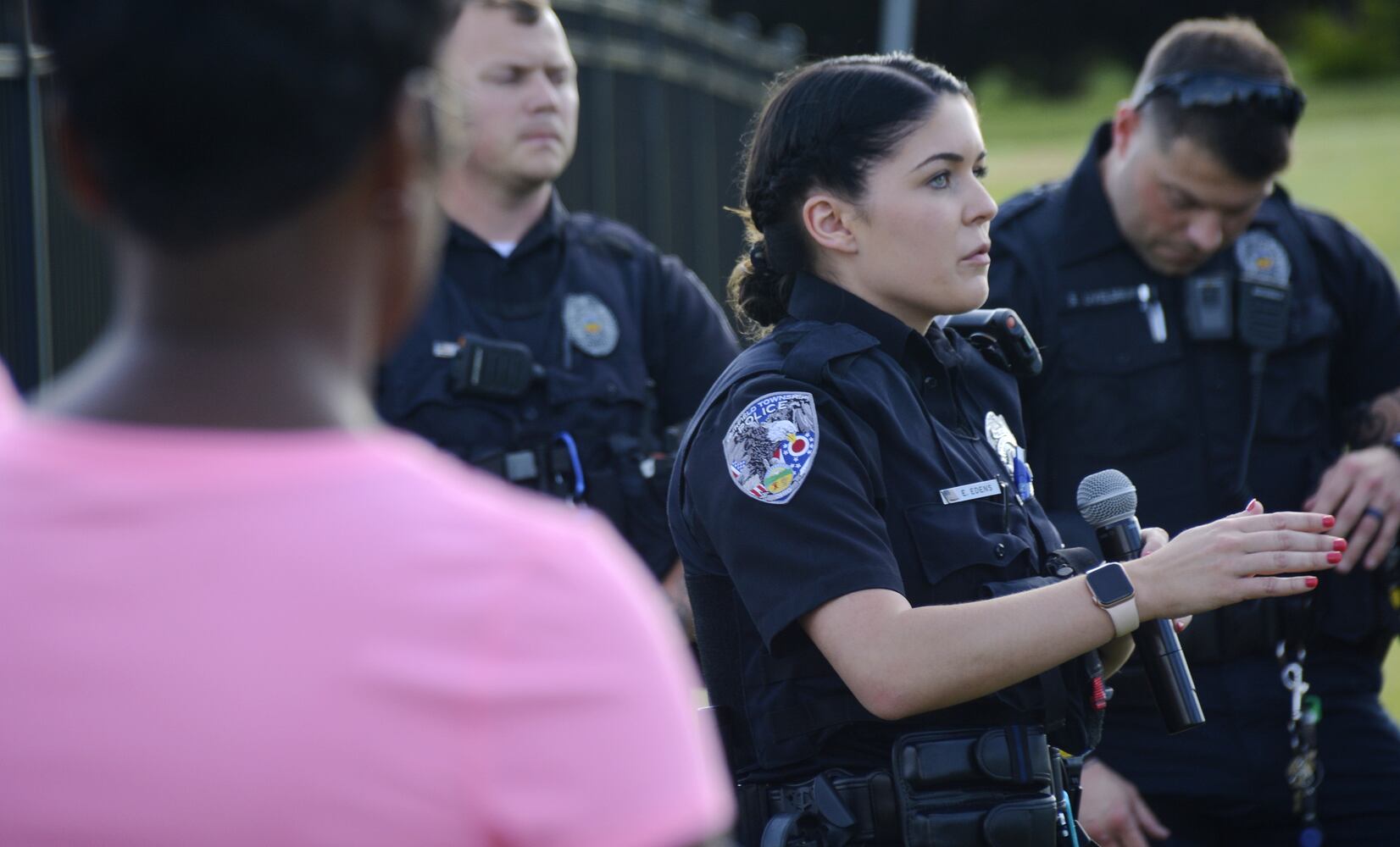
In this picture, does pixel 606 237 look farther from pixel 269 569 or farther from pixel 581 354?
pixel 269 569

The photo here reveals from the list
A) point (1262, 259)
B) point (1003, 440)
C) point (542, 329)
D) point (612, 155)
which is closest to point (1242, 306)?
point (1262, 259)

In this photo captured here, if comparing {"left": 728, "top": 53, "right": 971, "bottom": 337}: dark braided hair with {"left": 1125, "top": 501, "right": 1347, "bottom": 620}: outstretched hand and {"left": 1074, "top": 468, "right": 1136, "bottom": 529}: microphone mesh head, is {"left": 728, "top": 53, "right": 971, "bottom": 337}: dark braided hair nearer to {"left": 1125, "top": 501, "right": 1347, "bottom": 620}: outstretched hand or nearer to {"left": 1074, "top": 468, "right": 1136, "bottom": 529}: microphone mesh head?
{"left": 1074, "top": 468, "right": 1136, "bottom": 529}: microphone mesh head

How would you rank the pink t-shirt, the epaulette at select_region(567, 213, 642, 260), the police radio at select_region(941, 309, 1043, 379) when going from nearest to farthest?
the pink t-shirt
the police radio at select_region(941, 309, 1043, 379)
the epaulette at select_region(567, 213, 642, 260)

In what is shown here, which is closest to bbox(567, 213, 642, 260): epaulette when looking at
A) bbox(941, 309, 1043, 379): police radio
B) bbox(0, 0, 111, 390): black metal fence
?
bbox(941, 309, 1043, 379): police radio

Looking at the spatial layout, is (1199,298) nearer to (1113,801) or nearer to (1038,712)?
(1113,801)

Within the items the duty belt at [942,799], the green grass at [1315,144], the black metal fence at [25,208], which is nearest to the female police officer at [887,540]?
the duty belt at [942,799]

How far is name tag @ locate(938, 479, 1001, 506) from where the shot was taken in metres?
2.46

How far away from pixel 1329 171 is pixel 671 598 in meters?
20.7

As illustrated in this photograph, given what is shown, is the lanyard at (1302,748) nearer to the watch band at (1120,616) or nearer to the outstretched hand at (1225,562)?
the outstretched hand at (1225,562)

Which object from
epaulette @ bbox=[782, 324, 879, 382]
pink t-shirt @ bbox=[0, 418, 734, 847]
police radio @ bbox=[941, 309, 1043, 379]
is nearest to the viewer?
pink t-shirt @ bbox=[0, 418, 734, 847]

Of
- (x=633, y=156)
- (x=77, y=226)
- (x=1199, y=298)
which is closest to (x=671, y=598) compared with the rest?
(x=1199, y=298)

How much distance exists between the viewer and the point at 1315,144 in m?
24.2

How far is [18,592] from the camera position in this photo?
94cm

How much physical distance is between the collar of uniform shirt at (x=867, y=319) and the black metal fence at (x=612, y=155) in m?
2.72
